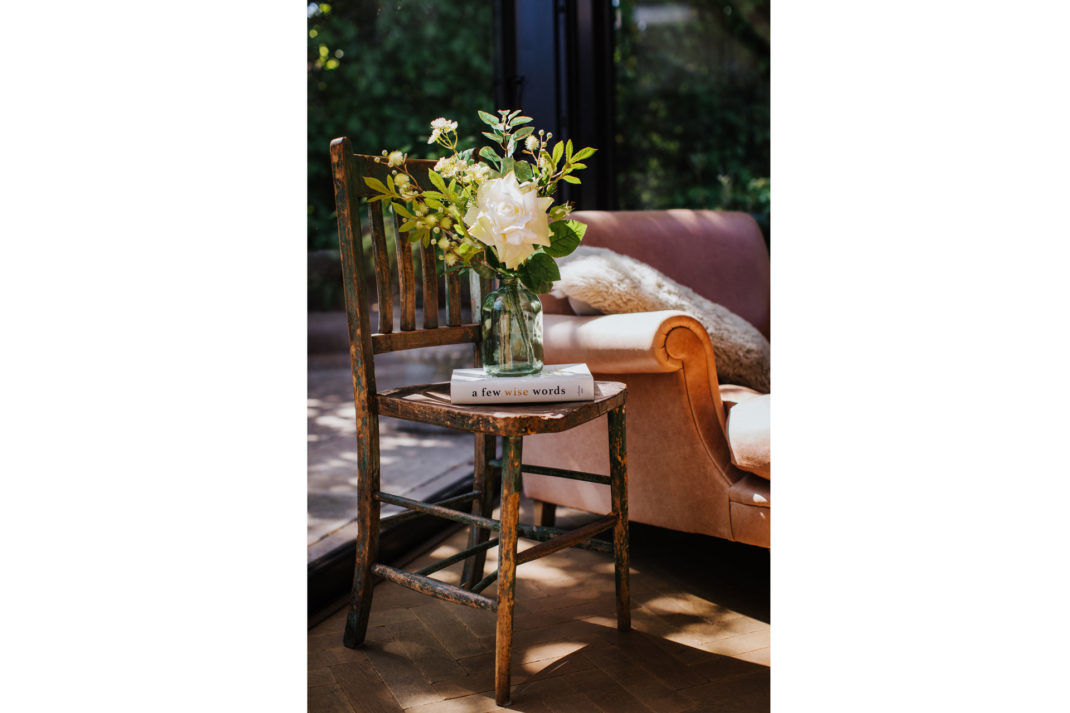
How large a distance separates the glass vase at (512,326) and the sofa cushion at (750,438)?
465 millimetres

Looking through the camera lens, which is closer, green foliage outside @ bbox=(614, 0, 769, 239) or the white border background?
the white border background

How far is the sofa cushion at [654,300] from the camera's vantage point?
193cm

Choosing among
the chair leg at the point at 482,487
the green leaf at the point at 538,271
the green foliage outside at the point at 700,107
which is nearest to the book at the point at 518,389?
the green leaf at the point at 538,271

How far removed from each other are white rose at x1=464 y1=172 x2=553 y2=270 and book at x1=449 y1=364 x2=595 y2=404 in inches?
8.0

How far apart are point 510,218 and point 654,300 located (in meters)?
0.73

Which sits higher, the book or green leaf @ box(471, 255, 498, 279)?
green leaf @ box(471, 255, 498, 279)

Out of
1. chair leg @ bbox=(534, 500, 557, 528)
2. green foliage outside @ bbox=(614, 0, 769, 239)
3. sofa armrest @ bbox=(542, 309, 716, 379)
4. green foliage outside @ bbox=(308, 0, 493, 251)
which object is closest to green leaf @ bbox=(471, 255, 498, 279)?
sofa armrest @ bbox=(542, 309, 716, 379)

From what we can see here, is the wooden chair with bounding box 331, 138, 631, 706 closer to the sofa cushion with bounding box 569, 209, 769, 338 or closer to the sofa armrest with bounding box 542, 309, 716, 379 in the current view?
the sofa armrest with bounding box 542, 309, 716, 379

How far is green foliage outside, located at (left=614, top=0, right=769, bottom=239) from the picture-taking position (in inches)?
163

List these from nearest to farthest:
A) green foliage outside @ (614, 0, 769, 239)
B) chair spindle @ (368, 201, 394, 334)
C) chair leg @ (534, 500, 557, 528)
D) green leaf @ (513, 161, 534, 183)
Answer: green leaf @ (513, 161, 534, 183)
chair spindle @ (368, 201, 394, 334)
chair leg @ (534, 500, 557, 528)
green foliage outside @ (614, 0, 769, 239)
